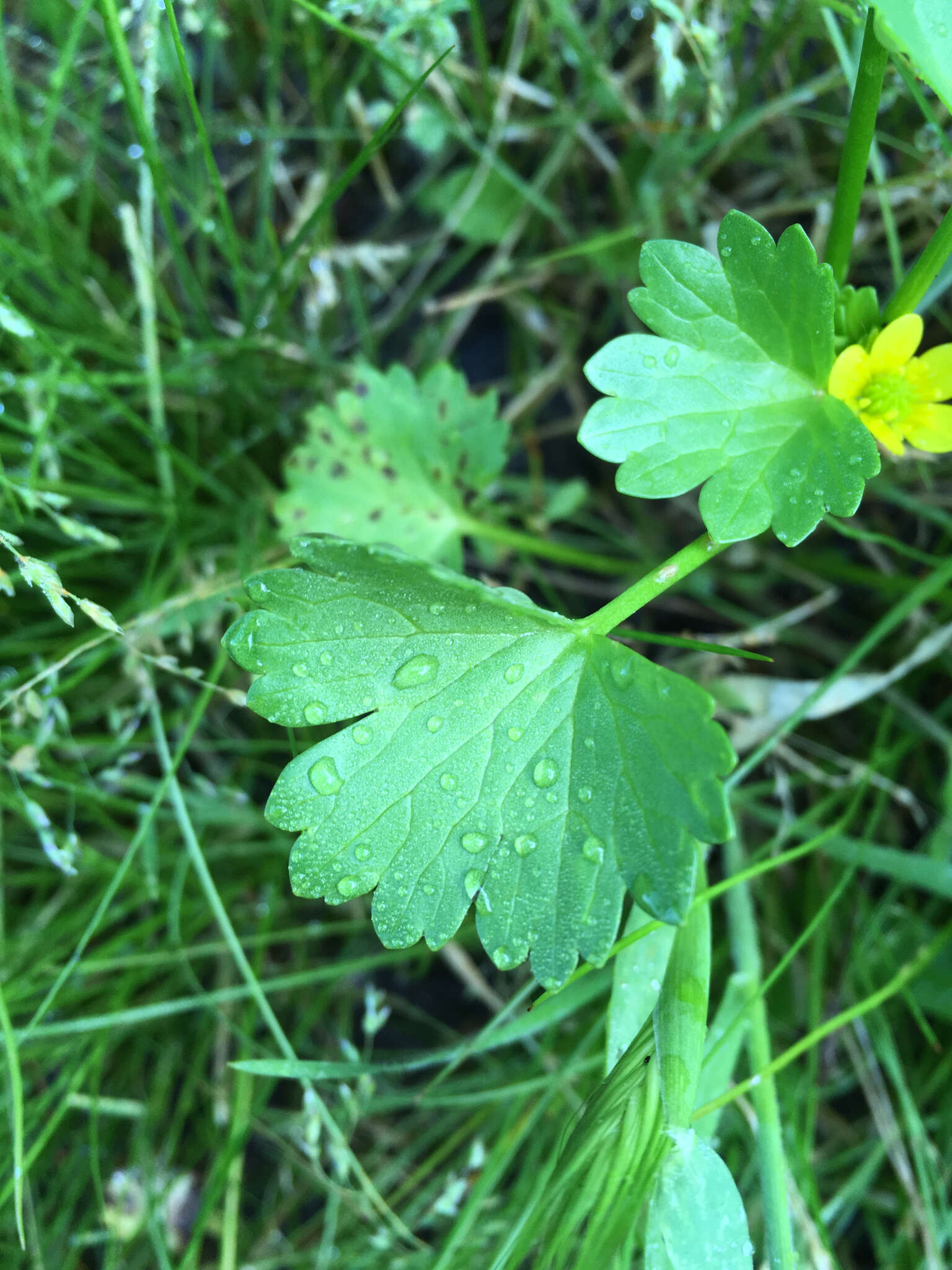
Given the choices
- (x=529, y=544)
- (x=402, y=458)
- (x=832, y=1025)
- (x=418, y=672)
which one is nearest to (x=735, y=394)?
(x=418, y=672)

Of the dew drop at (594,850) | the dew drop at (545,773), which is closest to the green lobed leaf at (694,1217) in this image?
the dew drop at (594,850)

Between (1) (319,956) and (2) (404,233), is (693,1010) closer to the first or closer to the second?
(1) (319,956)

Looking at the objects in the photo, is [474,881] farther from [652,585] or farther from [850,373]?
[850,373]

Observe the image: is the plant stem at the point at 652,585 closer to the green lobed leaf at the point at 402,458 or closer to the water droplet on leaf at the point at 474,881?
the water droplet on leaf at the point at 474,881

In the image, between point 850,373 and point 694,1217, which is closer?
point 694,1217

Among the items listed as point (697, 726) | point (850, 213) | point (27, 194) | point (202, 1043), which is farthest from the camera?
point (202, 1043)

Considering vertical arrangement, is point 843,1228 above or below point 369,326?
below

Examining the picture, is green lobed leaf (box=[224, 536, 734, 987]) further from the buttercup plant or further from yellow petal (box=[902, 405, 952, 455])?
yellow petal (box=[902, 405, 952, 455])

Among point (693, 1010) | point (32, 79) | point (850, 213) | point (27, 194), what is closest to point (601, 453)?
point (850, 213)
